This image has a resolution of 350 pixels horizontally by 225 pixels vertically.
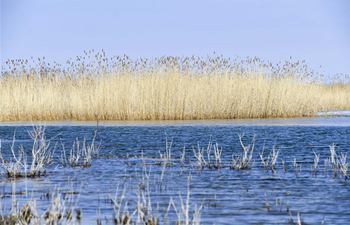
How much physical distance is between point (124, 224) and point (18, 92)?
1711 centimetres

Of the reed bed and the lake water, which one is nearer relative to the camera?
the lake water

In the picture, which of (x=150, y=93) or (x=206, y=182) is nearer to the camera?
(x=206, y=182)

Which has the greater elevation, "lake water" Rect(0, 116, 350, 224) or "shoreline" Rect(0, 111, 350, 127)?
"shoreline" Rect(0, 111, 350, 127)

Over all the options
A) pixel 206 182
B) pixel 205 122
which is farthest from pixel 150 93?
pixel 206 182

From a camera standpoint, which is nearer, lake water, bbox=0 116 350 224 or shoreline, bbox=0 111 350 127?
lake water, bbox=0 116 350 224

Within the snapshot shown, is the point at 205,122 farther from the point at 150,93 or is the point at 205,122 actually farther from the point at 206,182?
the point at 206,182

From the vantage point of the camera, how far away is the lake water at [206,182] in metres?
7.54

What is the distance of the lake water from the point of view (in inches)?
297

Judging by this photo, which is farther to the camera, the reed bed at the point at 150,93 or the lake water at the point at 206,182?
the reed bed at the point at 150,93

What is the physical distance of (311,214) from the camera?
24.3ft

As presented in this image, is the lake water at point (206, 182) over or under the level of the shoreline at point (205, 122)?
under

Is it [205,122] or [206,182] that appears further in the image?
[205,122]

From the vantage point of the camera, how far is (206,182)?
9.79m

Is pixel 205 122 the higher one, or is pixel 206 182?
pixel 205 122
